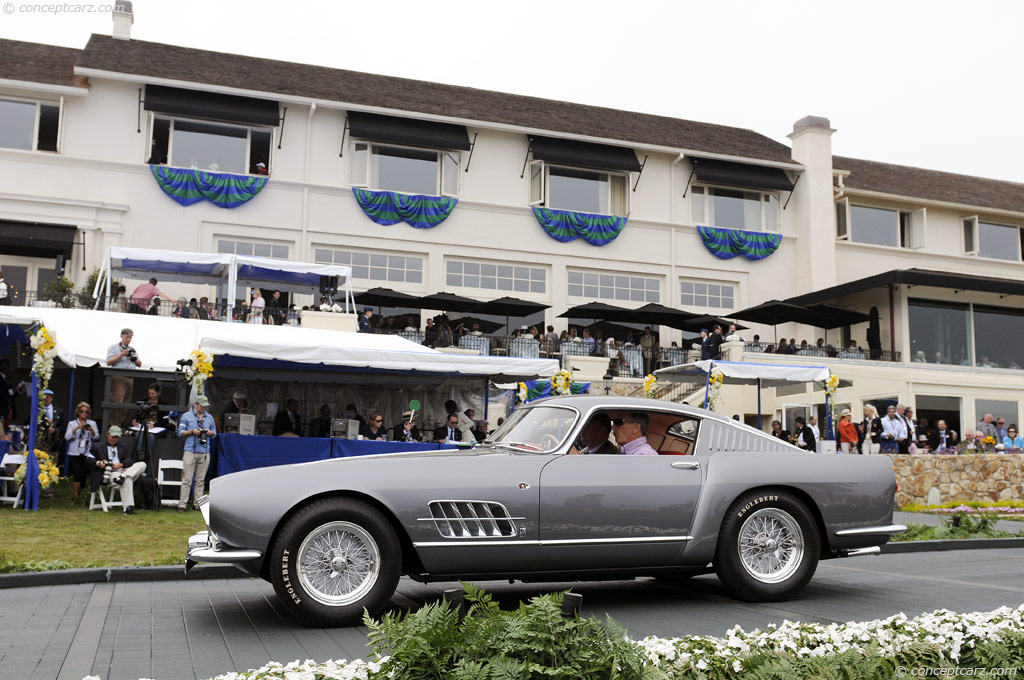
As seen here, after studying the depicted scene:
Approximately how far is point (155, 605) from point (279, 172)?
2479cm

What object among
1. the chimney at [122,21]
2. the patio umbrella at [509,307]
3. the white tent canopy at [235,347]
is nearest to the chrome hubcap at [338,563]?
the white tent canopy at [235,347]

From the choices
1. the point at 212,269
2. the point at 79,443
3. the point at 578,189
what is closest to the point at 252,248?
the point at 212,269

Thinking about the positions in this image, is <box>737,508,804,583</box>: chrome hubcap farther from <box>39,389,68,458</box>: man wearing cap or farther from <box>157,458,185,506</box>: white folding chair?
<box>39,389,68,458</box>: man wearing cap

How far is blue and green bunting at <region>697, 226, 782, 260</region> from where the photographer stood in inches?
1368

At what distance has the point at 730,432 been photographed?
746 centimetres

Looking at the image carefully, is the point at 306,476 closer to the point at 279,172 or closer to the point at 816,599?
the point at 816,599

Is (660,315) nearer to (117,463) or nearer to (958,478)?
(958,478)

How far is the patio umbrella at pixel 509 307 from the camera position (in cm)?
2847

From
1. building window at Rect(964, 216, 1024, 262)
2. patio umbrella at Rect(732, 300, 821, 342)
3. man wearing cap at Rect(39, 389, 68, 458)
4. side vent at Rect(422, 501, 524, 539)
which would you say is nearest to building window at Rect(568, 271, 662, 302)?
patio umbrella at Rect(732, 300, 821, 342)

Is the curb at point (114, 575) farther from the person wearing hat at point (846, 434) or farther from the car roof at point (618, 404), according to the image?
the person wearing hat at point (846, 434)

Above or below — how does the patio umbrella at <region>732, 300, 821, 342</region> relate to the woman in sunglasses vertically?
above

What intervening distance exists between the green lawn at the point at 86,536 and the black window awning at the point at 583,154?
A: 21.8m

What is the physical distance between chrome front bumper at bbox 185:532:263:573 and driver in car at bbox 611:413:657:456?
9.41 feet

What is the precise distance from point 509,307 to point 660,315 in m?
4.96
